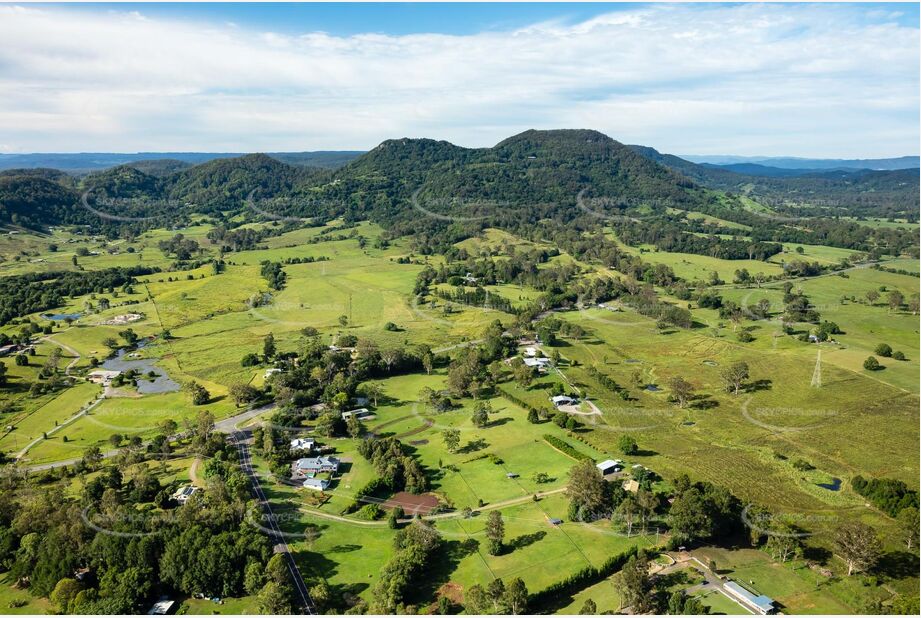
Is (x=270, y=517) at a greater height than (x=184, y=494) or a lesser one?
lesser

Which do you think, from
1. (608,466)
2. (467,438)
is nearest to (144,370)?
(467,438)

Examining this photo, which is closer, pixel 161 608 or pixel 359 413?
pixel 161 608

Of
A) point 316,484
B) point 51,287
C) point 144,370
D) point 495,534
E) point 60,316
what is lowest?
point 316,484

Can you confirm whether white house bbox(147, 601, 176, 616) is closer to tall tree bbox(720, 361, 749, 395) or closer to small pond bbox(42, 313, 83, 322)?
tall tree bbox(720, 361, 749, 395)

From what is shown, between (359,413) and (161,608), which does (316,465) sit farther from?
(161,608)

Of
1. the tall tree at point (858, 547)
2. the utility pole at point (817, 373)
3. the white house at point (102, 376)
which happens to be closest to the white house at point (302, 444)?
the white house at point (102, 376)

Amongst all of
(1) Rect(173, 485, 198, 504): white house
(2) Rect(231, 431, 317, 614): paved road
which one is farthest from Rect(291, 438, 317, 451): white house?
(1) Rect(173, 485, 198, 504): white house

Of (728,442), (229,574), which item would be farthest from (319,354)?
(728,442)
